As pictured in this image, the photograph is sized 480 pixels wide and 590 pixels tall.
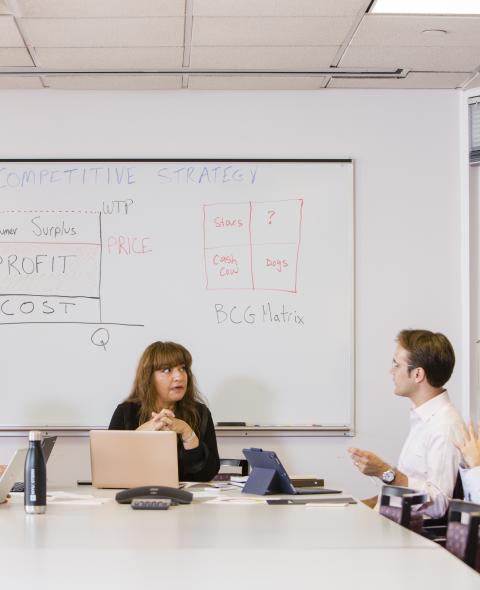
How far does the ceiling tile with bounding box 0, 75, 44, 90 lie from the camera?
4633mm

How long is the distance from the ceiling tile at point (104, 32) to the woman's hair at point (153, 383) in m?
1.44

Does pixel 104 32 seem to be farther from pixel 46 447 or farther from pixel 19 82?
pixel 46 447

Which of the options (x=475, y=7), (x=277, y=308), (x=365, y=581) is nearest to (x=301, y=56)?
(x=475, y=7)

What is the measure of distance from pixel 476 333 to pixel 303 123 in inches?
57.8

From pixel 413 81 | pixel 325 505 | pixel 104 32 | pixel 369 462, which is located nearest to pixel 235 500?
pixel 325 505

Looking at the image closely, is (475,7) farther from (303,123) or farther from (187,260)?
(187,260)

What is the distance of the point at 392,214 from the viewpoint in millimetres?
4891

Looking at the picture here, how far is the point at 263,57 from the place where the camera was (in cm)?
438

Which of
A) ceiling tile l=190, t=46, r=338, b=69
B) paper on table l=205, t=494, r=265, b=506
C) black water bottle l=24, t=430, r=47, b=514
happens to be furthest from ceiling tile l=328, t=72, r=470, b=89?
black water bottle l=24, t=430, r=47, b=514

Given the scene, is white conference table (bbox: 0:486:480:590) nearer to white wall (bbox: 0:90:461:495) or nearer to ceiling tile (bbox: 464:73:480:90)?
white wall (bbox: 0:90:461:495)

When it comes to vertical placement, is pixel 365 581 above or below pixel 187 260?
below

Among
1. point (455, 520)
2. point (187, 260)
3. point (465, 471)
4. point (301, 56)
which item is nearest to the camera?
point (455, 520)

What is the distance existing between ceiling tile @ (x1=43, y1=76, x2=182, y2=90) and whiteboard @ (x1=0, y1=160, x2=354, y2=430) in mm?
405

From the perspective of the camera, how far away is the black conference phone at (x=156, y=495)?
3.14 meters
